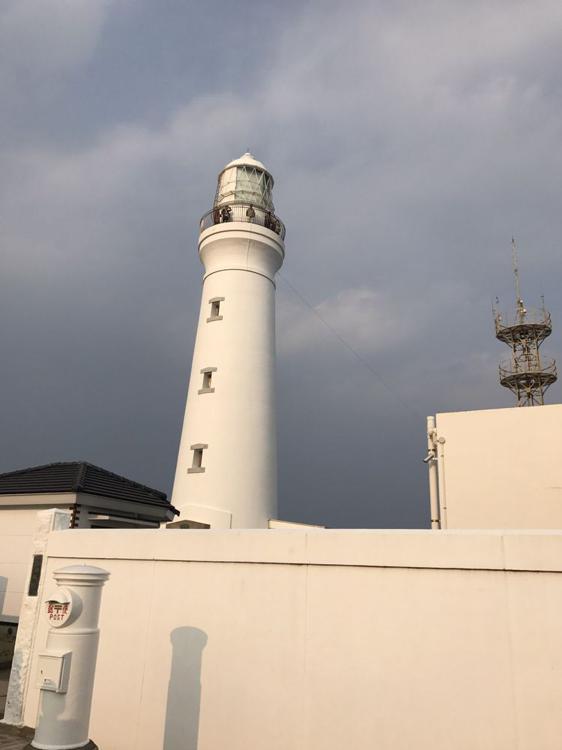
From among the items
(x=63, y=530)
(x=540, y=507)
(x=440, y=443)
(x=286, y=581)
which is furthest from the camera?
(x=440, y=443)

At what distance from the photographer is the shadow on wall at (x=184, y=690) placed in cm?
882

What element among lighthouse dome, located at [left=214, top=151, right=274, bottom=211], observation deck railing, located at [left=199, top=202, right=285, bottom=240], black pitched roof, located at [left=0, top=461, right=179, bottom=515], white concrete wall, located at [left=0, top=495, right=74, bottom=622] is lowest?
white concrete wall, located at [left=0, top=495, right=74, bottom=622]

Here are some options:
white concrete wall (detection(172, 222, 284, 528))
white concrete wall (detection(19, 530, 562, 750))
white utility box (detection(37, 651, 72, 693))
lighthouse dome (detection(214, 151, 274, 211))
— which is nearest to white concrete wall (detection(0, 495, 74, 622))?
white concrete wall (detection(172, 222, 284, 528))

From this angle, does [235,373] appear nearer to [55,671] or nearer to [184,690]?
[184,690]

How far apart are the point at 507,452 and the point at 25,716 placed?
12.6 m

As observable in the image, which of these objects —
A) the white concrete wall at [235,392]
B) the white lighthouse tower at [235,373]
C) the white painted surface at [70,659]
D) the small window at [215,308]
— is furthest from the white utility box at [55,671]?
the small window at [215,308]

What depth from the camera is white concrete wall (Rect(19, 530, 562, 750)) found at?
7.36 meters

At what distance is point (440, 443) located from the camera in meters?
16.1

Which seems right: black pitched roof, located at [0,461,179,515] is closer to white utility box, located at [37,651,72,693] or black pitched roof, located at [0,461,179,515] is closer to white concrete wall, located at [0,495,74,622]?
white concrete wall, located at [0,495,74,622]

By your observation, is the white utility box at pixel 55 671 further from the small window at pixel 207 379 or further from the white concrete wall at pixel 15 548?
the small window at pixel 207 379

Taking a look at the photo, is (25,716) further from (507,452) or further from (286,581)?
(507,452)

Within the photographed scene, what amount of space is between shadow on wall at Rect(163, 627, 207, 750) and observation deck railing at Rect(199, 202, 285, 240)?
1614cm

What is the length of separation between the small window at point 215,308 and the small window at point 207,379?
6.69ft

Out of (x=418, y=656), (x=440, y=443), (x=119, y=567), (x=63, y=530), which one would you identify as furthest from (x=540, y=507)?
(x=63, y=530)
